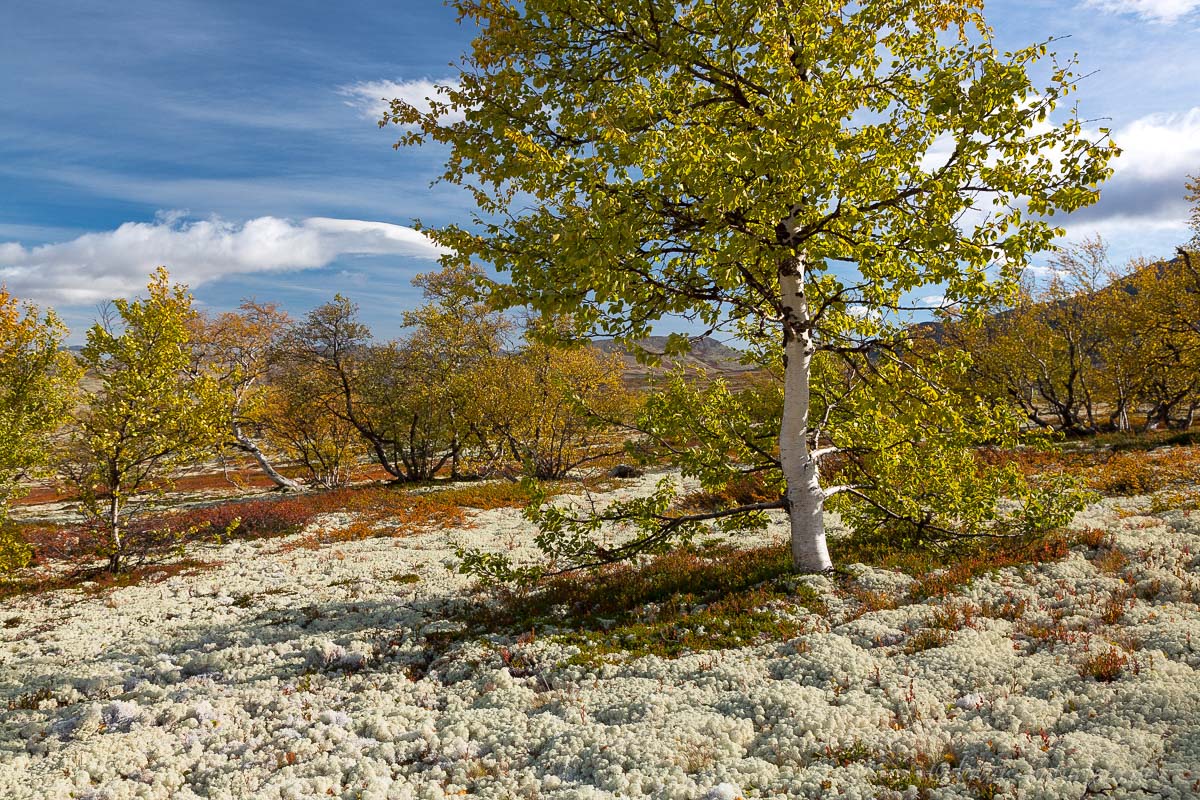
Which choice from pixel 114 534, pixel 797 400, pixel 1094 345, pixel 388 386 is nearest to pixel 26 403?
pixel 114 534

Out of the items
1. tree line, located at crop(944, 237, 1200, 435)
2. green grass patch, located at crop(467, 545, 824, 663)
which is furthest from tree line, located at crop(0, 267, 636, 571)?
tree line, located at crop(944, 237, 1200, 435)

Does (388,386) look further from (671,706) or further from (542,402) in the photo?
(671,706)

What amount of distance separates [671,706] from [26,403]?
2160 centimetres

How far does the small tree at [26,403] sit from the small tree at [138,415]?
106cm

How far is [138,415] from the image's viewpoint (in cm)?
1617

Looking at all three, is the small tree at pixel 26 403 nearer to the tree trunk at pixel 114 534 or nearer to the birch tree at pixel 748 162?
the tree trunk at pixel 114 534

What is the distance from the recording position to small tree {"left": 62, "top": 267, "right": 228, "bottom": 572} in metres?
16.2

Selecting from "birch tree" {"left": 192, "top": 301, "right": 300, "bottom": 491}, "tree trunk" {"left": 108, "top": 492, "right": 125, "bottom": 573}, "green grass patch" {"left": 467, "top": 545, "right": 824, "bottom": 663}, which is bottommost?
"green grass patch" {"left": 467, "top": 545, "right": 824, "bottom": 663}

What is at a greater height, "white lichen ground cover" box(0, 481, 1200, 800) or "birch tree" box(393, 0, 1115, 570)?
"birch tree" box(393, 0, 1115, 570)

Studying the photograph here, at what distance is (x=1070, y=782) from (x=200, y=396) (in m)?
20.0

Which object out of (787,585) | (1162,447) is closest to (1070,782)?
(787,585)

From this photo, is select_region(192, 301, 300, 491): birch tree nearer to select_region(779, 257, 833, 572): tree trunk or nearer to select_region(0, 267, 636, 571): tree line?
select_region(0, 267, 636, 571): tree line

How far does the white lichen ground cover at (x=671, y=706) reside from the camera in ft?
18.4

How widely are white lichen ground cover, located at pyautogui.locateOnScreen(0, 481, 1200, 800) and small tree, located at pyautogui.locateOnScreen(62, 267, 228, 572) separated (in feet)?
21.6
